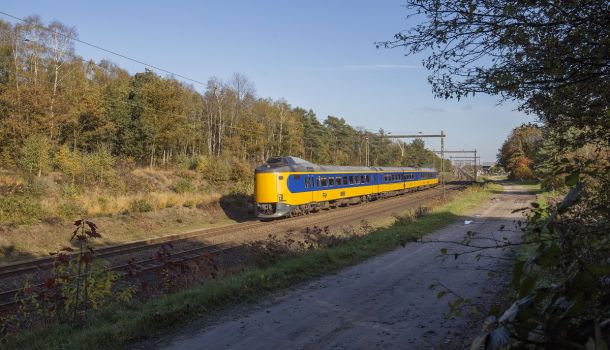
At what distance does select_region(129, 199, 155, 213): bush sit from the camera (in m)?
25.7

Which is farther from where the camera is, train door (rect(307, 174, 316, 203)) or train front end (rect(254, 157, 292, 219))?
train door (rect(307, 174, 316, 203))

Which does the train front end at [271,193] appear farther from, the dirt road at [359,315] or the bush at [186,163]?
the bush at [186,163]

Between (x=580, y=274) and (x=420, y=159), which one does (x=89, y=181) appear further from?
(x=420, y=159)

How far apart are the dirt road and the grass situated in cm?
39

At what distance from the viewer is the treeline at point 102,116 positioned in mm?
30906

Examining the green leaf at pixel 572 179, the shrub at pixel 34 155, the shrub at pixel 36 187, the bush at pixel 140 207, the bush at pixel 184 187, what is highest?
the shrub at pixel 34 155

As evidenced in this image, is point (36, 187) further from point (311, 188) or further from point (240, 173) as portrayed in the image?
point (240, 173)

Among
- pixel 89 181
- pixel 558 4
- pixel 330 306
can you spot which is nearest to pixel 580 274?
pixel 558 4

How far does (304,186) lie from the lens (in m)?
26.3

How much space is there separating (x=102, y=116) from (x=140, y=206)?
63.7 ft

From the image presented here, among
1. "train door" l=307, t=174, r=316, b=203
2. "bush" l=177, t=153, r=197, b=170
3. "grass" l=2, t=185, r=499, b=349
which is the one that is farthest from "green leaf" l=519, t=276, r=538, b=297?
"bush" l=177, t=153, r=197, b=170

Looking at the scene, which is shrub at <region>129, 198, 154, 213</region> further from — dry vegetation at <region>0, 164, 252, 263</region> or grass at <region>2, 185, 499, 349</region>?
grass at <region>2, 185, 499, 349</region>

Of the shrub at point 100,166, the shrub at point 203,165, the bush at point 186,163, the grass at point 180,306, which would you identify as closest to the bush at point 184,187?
the shrub at point 100,166

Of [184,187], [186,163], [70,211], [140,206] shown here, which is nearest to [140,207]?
[140,206]
